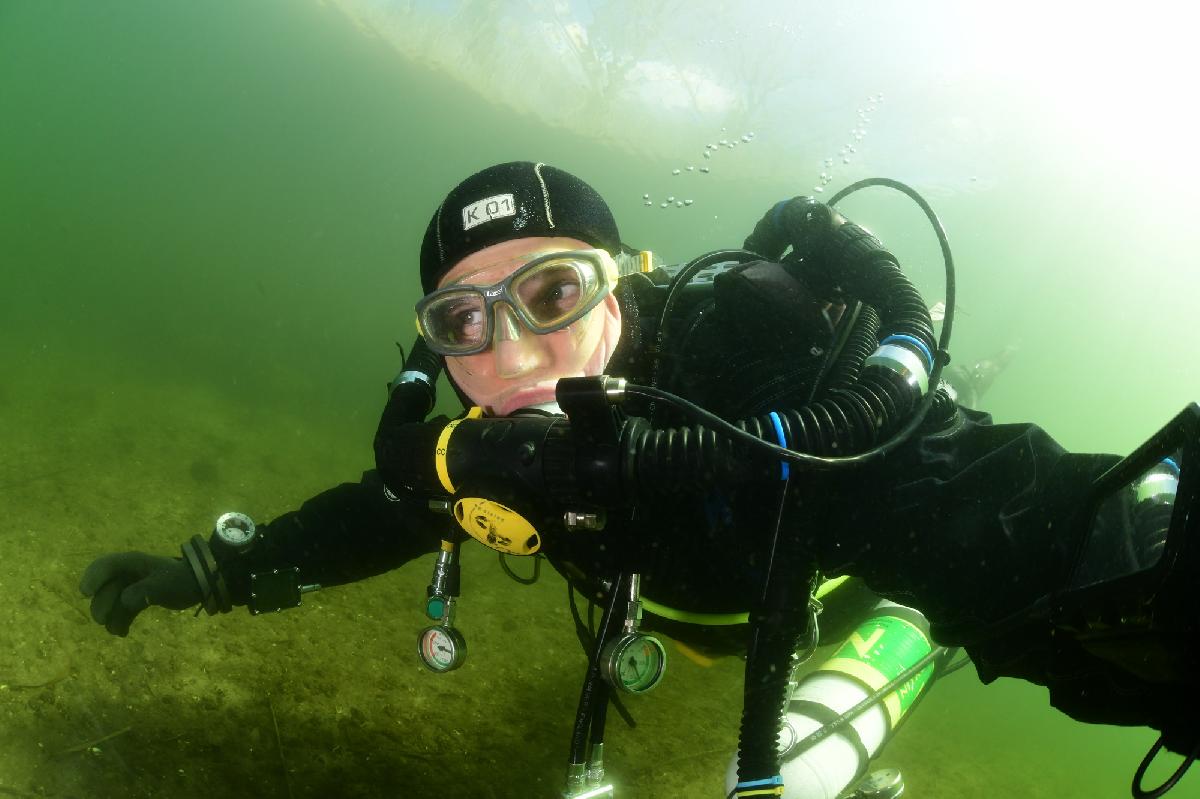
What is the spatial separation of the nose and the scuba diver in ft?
0.03

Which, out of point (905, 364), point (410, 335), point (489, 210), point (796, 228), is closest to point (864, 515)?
point (905, 364)

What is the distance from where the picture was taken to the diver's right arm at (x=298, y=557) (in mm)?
2779

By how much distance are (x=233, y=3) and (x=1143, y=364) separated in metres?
112

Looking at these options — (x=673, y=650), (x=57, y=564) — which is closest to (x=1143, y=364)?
(x=673, y=650)

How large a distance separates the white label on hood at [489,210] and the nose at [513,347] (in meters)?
0.45

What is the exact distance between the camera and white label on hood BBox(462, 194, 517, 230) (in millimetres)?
2383

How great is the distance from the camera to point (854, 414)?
143 centimetres

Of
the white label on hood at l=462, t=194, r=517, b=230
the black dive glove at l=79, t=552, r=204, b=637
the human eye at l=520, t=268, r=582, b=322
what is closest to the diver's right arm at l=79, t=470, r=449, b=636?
the black dive glove at l=79, t=552, r=204, b=637

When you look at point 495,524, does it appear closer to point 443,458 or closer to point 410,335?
point 443,458

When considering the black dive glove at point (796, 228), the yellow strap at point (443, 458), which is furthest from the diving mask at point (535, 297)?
the black dive glove at point (796, 228)

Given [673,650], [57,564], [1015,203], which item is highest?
[1015,203]

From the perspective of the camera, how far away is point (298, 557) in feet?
9.83

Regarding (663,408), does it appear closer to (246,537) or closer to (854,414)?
(854,414)

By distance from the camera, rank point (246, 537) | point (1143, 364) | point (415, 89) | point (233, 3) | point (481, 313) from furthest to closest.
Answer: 1. point (1143, 364)
2. point (233, 3)
3. point (415, 89)
4. point (246, 537)
5. point (481, 313)
